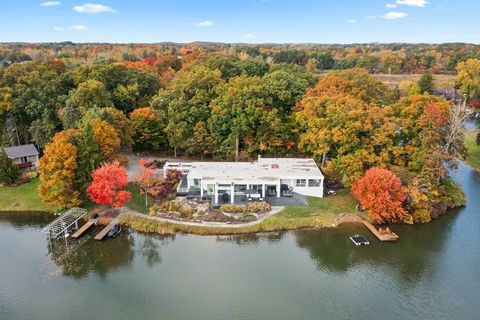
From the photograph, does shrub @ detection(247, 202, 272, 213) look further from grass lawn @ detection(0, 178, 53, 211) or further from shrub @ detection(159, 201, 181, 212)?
grass lawn @ detection(0, 178, 53, 211)


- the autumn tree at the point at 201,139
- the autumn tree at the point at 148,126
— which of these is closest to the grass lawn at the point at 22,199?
the autumn tree at the point at 148,126

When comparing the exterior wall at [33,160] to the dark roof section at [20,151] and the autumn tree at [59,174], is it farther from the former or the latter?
the autumn tree at [59,174]

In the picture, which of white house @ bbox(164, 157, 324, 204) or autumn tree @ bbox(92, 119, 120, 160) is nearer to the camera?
white house @ bbox(164, 157, 324, 204)

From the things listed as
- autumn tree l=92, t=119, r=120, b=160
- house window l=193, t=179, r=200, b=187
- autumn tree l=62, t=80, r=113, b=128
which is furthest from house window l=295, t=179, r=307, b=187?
autumn tree l=62, t=80, r=113, b=128

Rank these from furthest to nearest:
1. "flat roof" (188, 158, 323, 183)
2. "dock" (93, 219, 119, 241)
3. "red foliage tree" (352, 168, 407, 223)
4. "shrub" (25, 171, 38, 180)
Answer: "shrub" (25, 171, 38, 180), "flat roof" (188, 158, 323, 183), "red foliage tree" (352, 168, 407, 223), "dock" (93, 219, 119, 241)

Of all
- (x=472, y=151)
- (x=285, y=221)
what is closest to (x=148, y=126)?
(x=285, y=221)

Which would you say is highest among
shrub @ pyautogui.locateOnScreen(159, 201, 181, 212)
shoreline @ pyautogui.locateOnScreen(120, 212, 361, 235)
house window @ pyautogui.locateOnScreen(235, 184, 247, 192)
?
house window @ pyautogui.locateOnScreen(235, 184, 247, 192)
